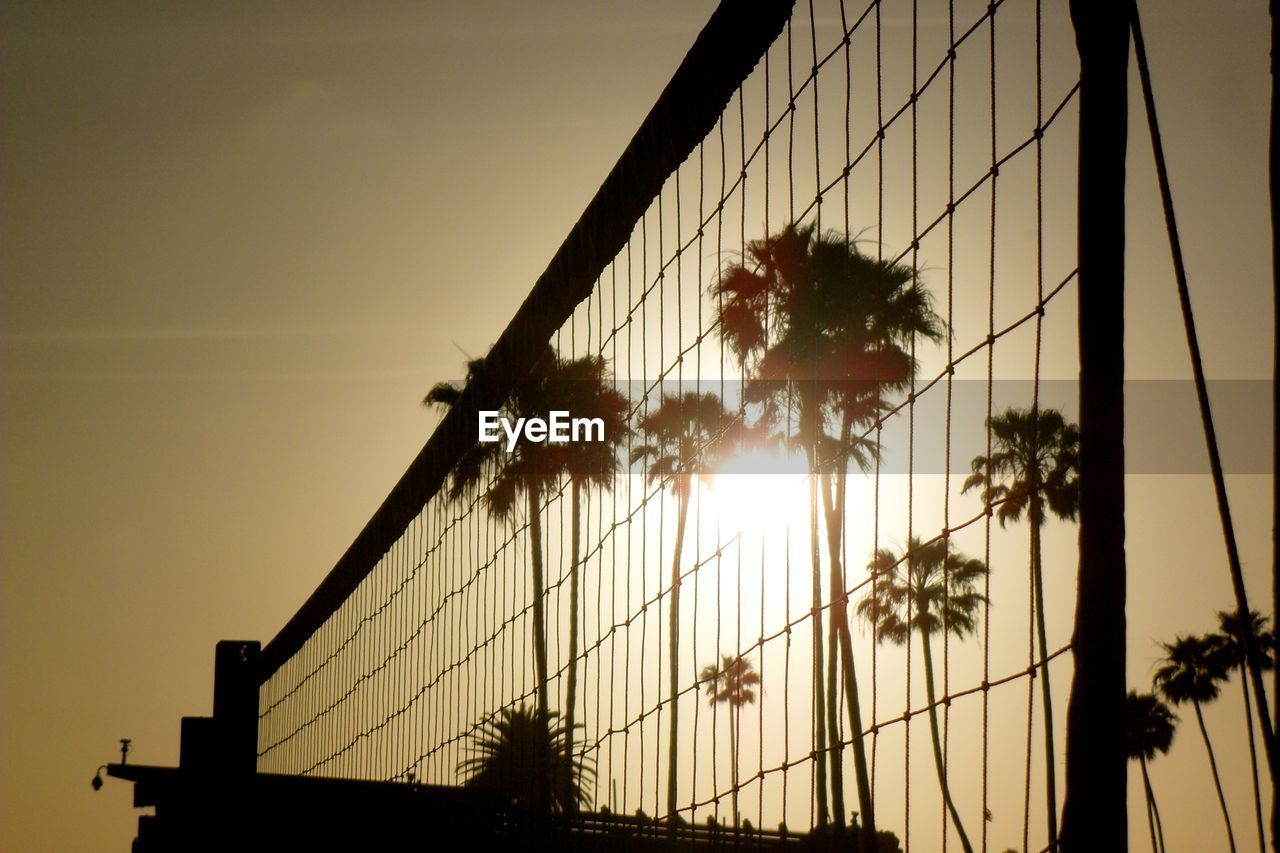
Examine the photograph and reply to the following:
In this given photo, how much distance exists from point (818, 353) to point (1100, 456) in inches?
67.5

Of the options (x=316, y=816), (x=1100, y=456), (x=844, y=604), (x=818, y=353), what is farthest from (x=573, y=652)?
(x=1100, y=456)

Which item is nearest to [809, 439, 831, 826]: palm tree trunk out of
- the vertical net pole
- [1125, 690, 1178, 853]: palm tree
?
the vertical net pole

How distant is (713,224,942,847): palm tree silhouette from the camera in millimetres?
2316

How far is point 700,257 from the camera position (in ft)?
10.1

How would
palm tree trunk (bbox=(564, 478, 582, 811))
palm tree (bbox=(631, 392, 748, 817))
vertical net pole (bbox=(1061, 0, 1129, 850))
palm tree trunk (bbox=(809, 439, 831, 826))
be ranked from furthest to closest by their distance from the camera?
palm tree trunk (bbox=(564, 478, 582, 811)) → palm tree (bbox=(631, 392, 748, 817)) → palm tree trunk (bbox=(809, 439, 831, 826)) → vertical net pole (bbox=(1061, 0, 1129, 850))

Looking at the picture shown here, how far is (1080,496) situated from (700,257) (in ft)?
6.02

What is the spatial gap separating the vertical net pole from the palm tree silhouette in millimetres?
740

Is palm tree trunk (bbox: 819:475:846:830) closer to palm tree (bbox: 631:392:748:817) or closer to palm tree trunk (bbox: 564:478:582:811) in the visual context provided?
palm tree (bbox: 631:392:748:817)

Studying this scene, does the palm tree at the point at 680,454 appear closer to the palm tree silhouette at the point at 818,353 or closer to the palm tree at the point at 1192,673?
the palm tree silhouette at the point at 818,353

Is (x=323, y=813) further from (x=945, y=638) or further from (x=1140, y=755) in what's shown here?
(x=1140, y=755)

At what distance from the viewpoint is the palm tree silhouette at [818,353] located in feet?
7.60

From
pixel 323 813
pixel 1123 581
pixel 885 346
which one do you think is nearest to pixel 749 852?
pixel 323 813

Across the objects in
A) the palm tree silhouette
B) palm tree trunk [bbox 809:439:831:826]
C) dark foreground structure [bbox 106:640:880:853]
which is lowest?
dark foreground structure [bbox 106:640:880:853]

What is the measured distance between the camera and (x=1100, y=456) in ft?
4.31
